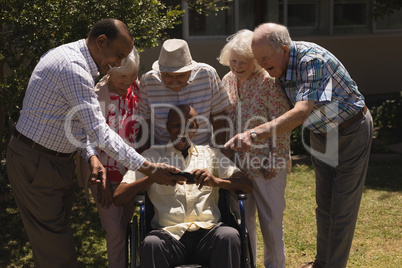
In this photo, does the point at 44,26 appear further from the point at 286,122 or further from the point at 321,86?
the point at 321,86

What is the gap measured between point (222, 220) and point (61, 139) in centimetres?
131

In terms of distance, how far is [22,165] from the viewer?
345cm

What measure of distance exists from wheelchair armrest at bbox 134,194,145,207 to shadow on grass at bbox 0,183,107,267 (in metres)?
1.42

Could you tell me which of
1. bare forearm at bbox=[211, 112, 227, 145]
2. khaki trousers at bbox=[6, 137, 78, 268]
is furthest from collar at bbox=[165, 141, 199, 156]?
khaki trousers at bbox=[6, 137, 78, 268]

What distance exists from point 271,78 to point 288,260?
67.7 inches

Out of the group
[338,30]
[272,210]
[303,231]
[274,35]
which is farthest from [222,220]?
[338,30]

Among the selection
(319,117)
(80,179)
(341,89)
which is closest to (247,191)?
(319,117)

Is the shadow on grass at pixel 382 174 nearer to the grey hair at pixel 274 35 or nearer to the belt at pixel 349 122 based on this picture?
the belt at pixel 349 122

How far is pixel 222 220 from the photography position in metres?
3.89

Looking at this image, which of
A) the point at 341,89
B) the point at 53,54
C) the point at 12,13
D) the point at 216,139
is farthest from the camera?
the point at 12,13

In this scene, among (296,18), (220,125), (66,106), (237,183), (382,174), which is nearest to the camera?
(66,106)

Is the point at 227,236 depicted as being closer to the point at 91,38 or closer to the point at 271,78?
the point at 271,78

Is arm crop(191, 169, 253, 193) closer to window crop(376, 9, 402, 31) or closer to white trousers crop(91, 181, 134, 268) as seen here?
white trousers crop(91, 181, 134, 268)

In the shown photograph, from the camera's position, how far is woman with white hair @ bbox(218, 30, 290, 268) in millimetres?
3934
